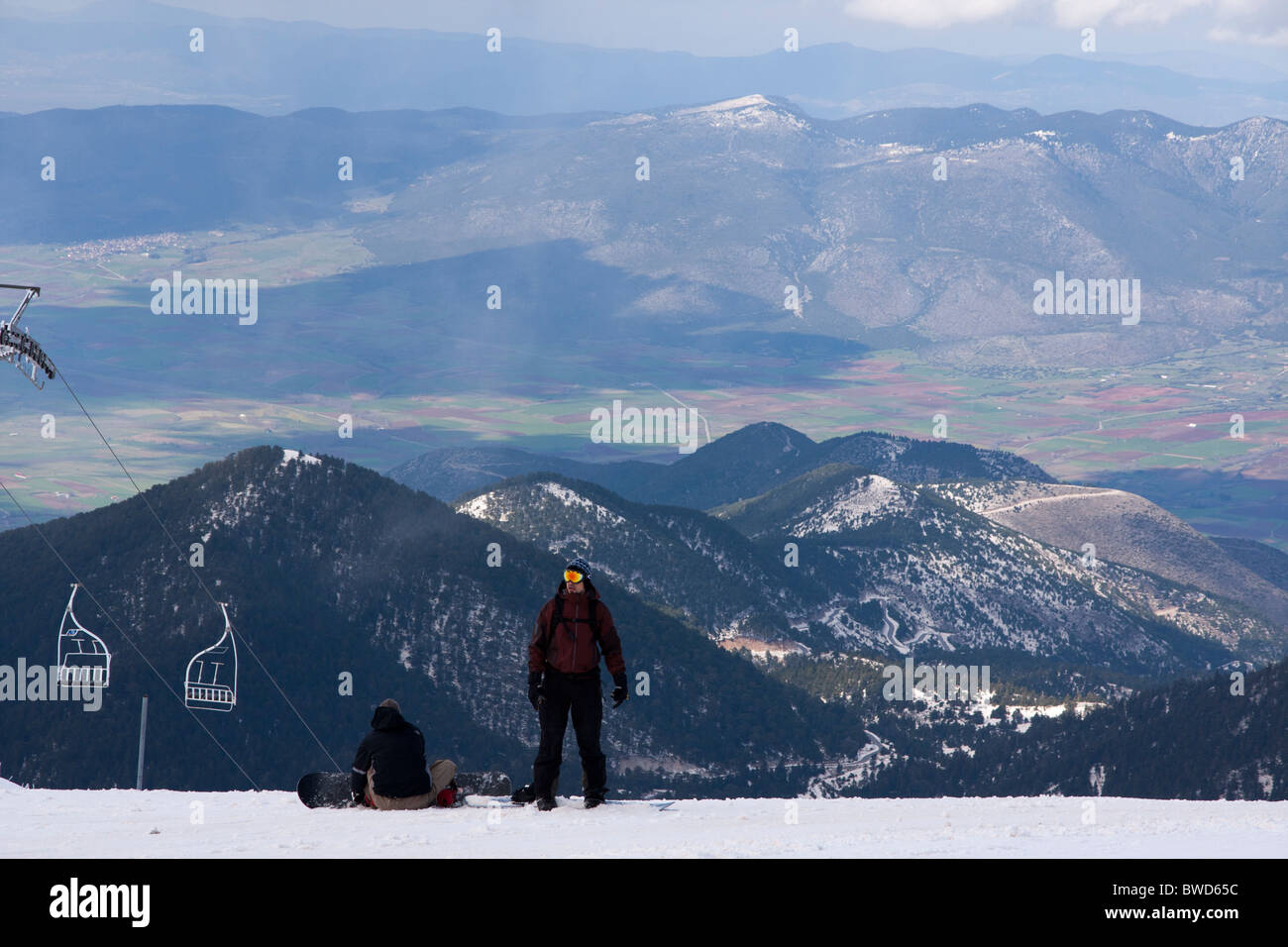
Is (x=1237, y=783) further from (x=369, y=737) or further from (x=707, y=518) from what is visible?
(x=707, y=518)

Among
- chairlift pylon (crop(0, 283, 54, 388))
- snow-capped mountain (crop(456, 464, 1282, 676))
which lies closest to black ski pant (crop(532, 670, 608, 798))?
chairlift pylon (crop(0, 283, 54, 388))

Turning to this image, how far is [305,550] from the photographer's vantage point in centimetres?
12262

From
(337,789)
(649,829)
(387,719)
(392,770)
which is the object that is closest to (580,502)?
(337,789)

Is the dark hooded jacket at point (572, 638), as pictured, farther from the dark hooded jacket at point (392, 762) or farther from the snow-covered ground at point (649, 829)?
the dark hooded jacket at point (392, 762)

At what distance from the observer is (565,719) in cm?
3294

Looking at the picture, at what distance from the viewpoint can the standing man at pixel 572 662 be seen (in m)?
31.8

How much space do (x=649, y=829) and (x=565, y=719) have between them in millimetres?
3245

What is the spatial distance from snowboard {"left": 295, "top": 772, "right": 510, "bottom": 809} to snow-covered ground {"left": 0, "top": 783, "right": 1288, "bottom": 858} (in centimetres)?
44

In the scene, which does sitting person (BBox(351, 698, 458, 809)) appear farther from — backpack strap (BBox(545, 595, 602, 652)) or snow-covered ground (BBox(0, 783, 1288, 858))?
backpack strap (BBox(545, 595, 602, 652))

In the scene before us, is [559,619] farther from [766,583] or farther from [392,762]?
[766,583]

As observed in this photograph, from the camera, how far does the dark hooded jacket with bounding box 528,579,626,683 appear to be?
3188 centimetres

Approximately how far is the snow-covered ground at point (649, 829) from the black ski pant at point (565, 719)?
950mm

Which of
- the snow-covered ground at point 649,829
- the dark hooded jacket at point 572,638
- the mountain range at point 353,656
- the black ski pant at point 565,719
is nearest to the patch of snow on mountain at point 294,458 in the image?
the mountain range at point 353,656

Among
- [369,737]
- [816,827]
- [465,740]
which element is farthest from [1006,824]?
[465,740]
